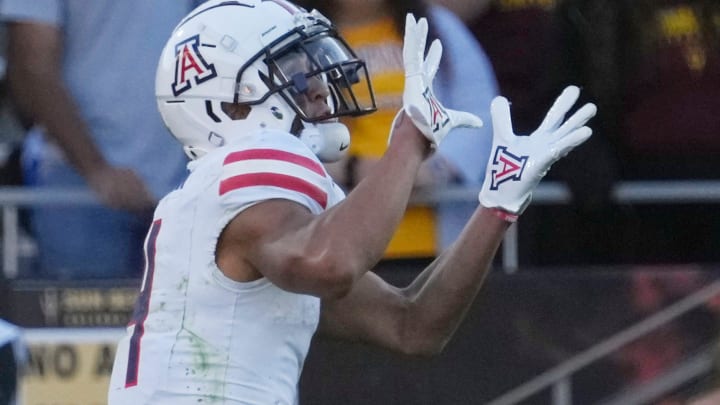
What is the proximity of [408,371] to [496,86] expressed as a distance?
0.90m

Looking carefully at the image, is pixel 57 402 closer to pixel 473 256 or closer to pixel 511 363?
pixel 511 363

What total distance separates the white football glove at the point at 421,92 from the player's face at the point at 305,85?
231 millimetres

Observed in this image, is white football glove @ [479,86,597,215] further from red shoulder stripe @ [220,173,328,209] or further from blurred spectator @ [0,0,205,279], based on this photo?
blurred spectator @ [0,0,205,279]

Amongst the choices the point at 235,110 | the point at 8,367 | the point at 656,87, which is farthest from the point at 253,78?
the point at 656,87

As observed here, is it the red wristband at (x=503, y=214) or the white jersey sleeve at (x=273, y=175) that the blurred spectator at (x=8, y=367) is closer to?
the white jersey sleeve at (x=273, y=175)

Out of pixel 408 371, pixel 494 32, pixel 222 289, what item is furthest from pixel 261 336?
pixel 494 32

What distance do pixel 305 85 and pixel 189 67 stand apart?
0.80 feet

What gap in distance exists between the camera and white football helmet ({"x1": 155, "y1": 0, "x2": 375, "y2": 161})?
3496mm

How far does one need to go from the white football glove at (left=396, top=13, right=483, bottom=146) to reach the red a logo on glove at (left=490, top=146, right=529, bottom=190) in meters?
0.15

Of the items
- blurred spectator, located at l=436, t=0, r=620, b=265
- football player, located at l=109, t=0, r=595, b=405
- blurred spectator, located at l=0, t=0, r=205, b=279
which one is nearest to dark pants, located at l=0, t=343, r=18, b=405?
football player, located at l=109, t=0, r=595, b=405

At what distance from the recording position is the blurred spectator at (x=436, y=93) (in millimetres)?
5016

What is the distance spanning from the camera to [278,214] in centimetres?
325

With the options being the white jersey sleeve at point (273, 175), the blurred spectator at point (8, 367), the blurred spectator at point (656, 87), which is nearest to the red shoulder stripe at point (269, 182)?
the white jersey sleeve at point (273, 175)

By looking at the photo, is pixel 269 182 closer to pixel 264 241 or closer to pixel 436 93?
pixel 264 241
